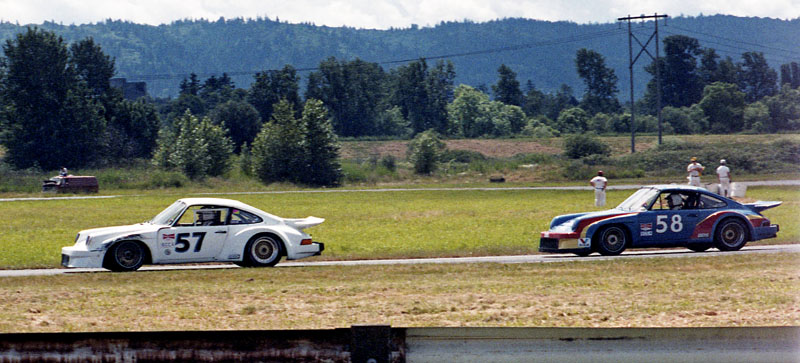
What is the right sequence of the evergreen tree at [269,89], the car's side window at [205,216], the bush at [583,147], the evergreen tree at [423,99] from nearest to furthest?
the car's side window at [205,216], the bush at [583,147], the evergreen tree at [269,89], the evergreen tree at [423,99]

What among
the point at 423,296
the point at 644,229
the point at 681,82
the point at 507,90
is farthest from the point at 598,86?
the point at 423,296

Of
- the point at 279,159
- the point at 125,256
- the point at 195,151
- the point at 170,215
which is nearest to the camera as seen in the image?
the point at 125,256

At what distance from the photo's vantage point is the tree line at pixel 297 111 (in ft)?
266

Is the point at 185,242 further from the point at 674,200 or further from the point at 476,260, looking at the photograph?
the point at 674,200

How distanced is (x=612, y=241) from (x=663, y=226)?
1056mm

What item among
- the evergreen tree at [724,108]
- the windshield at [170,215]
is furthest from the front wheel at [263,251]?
the evergreen tree at [724,108]

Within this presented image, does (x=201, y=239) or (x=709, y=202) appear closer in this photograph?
(x=201, y=239)

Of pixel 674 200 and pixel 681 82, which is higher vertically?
pixel 681 82

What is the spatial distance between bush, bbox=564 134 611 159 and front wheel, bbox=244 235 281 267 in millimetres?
71193

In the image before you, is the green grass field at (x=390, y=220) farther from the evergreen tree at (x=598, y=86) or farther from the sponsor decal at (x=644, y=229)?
the evergreen tree at (x=598, y=86)

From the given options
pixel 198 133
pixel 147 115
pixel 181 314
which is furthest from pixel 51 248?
pixel 147 115

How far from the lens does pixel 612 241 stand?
18.4 meters

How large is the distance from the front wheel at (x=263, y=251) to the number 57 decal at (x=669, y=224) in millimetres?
7484

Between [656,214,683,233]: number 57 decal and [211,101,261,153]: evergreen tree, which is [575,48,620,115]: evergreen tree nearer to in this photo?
[211,101,261,153]: evergreen tree
